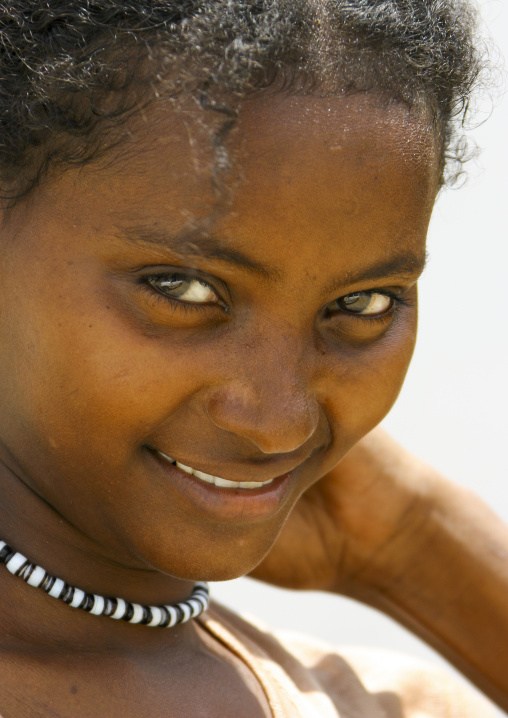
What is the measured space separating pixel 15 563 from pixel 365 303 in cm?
41

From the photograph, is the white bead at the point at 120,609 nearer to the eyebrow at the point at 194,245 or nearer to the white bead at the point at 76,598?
the white bead at the point at 76,598

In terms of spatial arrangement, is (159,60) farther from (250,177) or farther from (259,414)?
(259,414)

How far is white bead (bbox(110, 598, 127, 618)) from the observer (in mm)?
984

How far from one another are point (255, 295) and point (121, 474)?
204 millimetres

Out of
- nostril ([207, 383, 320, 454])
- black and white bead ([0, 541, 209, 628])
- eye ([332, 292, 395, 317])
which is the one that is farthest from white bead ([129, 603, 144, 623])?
eye ([332, 292, 395, 317])

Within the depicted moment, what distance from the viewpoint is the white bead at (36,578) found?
0.92 metres

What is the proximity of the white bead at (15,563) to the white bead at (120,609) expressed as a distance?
12 cm

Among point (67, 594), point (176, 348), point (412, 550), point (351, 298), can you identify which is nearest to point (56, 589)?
point (67, 594)

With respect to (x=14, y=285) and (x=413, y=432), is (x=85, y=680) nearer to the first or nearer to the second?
(x=14, y=285)

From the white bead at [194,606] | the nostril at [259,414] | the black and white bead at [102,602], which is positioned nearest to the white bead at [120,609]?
the black and white bead at [102,602]

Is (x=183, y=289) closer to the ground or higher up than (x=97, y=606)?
higher up

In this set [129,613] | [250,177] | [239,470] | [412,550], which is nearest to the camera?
[250,177]

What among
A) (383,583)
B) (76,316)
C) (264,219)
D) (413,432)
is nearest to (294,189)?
(264,219)

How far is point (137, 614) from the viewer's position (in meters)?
1.01
